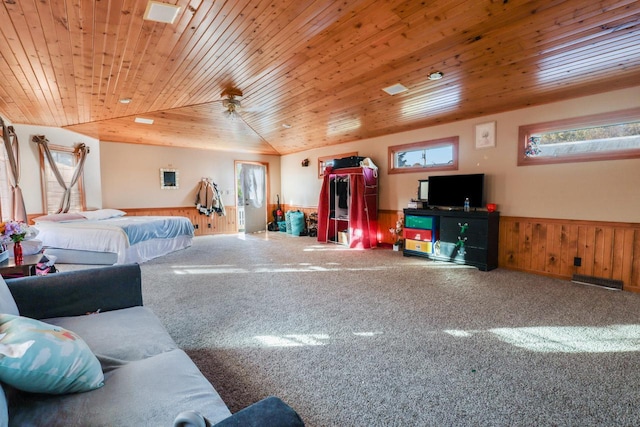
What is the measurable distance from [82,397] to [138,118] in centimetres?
579

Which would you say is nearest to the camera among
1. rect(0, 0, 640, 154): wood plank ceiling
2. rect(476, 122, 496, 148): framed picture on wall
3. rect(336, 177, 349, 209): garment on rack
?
rect(0, 0, 640, 154): wood plank ceiling

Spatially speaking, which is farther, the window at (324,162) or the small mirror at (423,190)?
the window at (324,162)

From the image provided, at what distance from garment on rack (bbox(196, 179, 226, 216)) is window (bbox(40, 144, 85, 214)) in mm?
2502

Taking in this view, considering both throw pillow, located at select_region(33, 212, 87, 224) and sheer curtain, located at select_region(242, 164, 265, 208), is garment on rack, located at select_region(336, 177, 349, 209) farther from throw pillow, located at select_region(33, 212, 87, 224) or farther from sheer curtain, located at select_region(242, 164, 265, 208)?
throw pillow, located at select_region(33, 212, 87, 224)

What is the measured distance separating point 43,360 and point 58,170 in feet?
21.3

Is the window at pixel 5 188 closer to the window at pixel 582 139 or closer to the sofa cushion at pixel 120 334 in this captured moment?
the sofa cushion at pixel 120 334

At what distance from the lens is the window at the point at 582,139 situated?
3.59m

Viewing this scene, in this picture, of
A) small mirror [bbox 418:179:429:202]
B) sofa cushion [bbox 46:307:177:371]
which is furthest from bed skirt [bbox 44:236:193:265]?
small mirror [bbox 418:179:429:202]

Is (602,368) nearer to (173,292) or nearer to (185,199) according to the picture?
(173,292)

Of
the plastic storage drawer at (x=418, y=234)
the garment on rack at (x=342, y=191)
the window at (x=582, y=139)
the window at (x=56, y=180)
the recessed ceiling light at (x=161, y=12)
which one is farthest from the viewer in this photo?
the garment on rack at (x=342, y=191)

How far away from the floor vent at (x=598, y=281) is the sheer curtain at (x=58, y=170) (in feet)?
28.5

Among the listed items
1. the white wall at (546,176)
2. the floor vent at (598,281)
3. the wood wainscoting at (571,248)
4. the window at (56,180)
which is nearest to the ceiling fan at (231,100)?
the white wall at (546,176)

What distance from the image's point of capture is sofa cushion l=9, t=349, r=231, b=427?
3.19 feet

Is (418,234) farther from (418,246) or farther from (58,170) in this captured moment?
(58,170)
